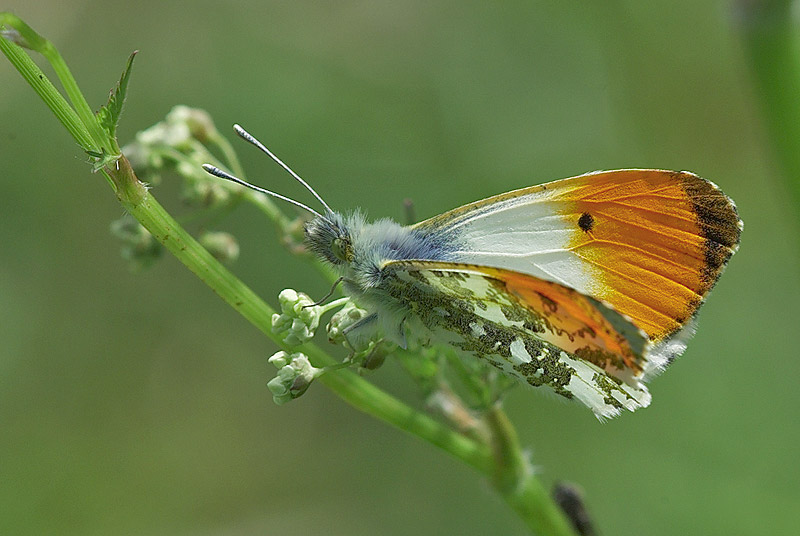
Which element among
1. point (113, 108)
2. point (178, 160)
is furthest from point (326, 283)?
point (113, 108)

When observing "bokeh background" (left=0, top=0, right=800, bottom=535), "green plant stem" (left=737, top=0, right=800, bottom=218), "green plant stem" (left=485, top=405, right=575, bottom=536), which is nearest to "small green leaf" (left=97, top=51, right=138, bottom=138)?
"green plant stem" (left=485, top=405, right=575, bottom=536)

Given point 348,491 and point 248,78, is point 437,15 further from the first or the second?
point 348,491

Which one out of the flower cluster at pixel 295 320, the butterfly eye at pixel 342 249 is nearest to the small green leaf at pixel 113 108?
the flower cluster at pixel 295 320

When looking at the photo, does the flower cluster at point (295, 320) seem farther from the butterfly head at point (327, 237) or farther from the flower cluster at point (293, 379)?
the butterfly head at point (327, 237)

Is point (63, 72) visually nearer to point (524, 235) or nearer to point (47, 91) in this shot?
point (47, 91)

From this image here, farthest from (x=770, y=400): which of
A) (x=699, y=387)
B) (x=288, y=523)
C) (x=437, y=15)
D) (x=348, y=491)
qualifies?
(x=437, y=15)

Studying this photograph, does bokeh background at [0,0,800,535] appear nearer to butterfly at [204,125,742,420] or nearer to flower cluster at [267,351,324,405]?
butterfly at [204,125,742,420]
